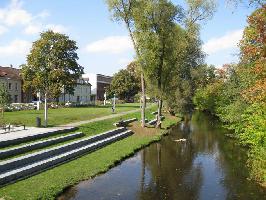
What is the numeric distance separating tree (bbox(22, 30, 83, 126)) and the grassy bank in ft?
122

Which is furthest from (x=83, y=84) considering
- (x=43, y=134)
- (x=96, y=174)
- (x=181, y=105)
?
(x=96, y=174)

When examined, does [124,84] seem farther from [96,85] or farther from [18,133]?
[18,133]

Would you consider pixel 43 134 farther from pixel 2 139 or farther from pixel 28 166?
pixel 28 166

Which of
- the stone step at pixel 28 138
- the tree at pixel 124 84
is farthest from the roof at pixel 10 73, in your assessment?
the stone step at pixel 28 138

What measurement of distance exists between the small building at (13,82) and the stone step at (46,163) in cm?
5219

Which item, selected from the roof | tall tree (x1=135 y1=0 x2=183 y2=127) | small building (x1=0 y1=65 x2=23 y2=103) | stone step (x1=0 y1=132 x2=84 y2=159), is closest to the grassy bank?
stone step (x1=0 y1=132 x2=84 y2=159)

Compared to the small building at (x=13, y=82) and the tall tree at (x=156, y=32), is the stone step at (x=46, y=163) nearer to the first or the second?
the tall tree at (x=156, y=32)

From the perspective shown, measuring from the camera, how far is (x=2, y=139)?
26.3 m

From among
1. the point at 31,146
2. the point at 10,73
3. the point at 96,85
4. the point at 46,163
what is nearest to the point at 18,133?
the point at 31,146

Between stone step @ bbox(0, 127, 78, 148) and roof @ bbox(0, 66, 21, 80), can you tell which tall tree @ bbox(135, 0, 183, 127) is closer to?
stone step @ bbox(0, 127, 78, 148)

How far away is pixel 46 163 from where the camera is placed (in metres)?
23.1

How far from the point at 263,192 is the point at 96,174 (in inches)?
370

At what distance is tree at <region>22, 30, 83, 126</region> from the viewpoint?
74.6 metres

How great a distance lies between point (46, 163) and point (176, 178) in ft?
25.2
